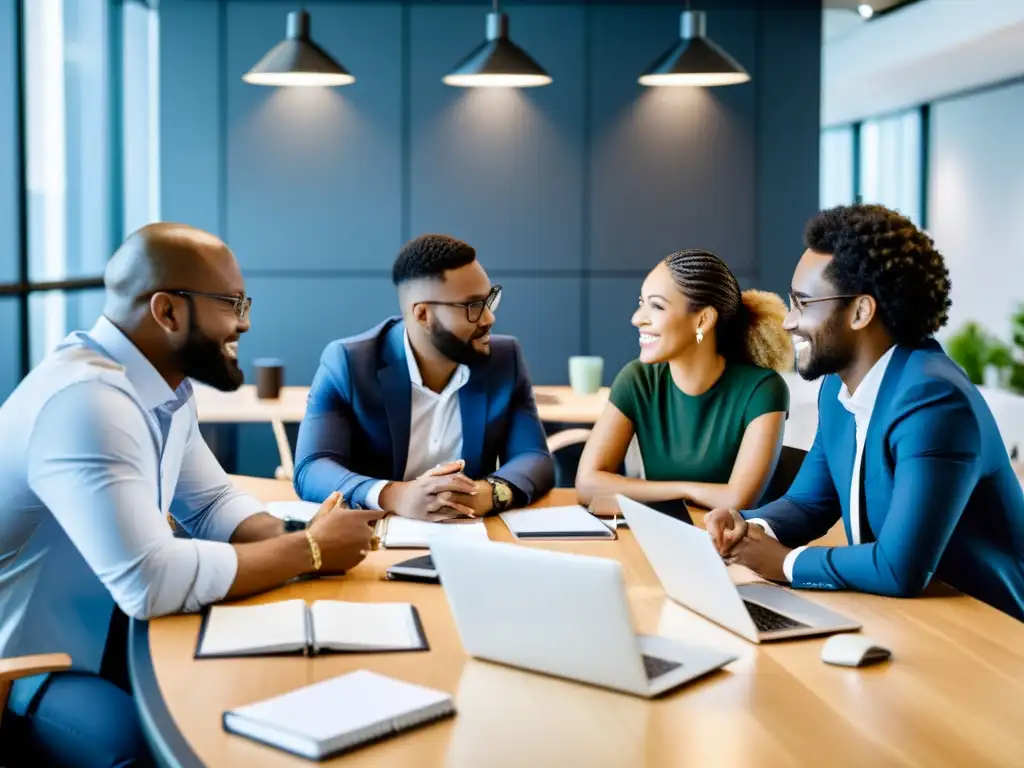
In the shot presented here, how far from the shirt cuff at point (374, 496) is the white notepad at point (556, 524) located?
27cm

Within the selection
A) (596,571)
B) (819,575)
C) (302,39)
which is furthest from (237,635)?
(302,39)

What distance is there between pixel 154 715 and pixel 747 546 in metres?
1.06

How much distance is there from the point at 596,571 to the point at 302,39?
3.96 meters

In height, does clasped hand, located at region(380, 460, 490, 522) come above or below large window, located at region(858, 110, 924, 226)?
below

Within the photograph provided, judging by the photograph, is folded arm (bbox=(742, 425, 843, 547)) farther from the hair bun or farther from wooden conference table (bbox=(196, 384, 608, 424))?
wooden conference table (bbox=(196, 384, 608, 424))

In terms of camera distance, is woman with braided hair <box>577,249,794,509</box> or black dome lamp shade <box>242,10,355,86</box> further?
black dome lamp shade <box>242,10,355,86</box>

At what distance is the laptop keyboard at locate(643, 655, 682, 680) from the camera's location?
155cm

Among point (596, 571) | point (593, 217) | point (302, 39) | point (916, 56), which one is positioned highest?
point (916, 56)

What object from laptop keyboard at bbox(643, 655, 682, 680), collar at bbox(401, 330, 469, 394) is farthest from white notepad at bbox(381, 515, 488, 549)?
laptop keyboard at bbox(643, 655, 682, 680)

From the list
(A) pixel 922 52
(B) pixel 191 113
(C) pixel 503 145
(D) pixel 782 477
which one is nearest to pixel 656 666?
(D) pixel 782 477

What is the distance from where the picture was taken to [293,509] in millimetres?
2662

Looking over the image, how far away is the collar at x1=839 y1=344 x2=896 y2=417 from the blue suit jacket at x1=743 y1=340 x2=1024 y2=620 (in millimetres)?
20

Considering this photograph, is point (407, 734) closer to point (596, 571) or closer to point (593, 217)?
point (596, 571)

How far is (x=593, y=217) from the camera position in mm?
6324
